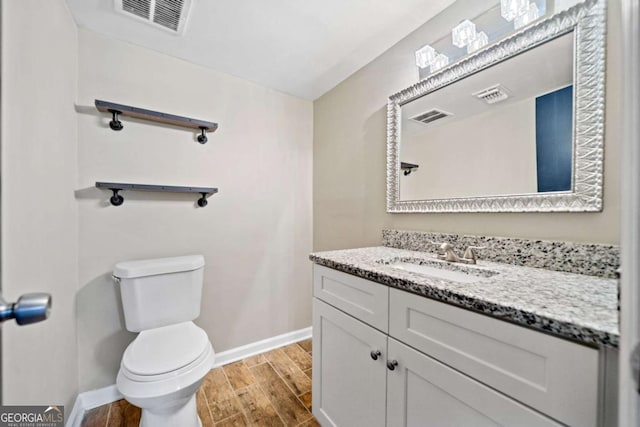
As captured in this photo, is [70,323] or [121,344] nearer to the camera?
[70,323]

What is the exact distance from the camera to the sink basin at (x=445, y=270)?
105cm

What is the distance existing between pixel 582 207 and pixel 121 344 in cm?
240

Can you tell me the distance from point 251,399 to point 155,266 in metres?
0.97

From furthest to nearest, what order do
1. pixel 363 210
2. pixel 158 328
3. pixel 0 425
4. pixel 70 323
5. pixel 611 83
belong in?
pixel 363 210
pixel 158 328
pixel 70 323
pixel 611 83
pixel 0 425

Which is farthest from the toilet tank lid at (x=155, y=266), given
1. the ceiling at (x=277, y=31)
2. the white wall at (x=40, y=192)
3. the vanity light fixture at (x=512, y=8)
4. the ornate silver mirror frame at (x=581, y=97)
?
the vanity light fixture at (x=512, y=8)

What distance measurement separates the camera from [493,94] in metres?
1.20

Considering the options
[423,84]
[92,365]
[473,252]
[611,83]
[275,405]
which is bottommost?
[275,405]

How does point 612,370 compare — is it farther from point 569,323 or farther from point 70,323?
point 70,323

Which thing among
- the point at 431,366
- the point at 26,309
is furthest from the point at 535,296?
the point at 26,309

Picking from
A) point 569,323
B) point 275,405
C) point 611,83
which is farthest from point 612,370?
point 275,405

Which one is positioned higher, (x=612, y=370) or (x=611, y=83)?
(x=611, y=83)

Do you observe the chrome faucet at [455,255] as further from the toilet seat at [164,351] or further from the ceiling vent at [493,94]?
the toilet seat at [164,351]

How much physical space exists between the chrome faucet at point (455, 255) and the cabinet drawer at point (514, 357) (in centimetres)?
46

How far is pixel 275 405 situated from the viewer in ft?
4.96
